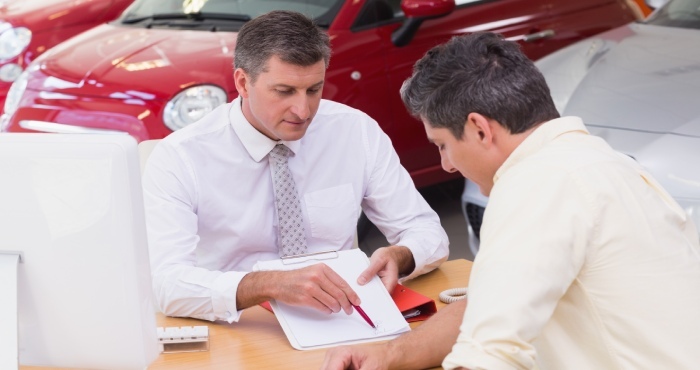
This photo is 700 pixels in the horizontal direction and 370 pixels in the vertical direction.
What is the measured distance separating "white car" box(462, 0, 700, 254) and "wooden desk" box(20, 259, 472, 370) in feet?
4.34

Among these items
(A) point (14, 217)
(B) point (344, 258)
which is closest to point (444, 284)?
(B) point (344, 258)

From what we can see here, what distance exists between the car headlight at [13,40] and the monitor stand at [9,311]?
4153 millimetres

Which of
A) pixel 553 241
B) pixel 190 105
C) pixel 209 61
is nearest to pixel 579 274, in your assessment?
pixel 553 241

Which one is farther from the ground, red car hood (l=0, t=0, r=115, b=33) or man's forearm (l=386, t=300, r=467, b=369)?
red car hood (l=0, t=0, r=115, b=33)

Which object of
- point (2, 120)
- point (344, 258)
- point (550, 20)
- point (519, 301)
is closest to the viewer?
point (519, 301)

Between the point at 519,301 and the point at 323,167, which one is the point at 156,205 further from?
the point at 519,301

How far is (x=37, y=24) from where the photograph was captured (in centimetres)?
587

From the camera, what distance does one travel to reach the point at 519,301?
164 cm

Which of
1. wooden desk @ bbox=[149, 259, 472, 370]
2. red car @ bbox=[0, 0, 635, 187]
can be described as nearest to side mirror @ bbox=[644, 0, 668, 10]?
red car @ bbox=[0, 0, 635, 187]

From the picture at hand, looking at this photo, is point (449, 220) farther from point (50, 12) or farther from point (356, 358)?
point (356, 358)

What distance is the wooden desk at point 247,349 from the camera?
7.21ft

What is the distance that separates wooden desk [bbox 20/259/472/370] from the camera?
2.20 metres

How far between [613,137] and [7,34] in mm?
3374

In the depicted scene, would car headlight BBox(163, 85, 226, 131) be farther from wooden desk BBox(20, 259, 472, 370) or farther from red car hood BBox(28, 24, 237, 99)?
wooden desk BBox(20, 259, 472, 370)
